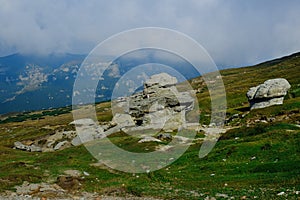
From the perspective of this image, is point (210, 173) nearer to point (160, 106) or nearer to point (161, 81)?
point (160, 106)

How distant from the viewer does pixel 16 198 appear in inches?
1320

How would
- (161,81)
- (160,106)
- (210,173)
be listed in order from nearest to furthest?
1. (210,173)
2. (160,106)
3. (161,81)

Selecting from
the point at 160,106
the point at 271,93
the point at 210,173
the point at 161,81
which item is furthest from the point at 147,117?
the point at 210,173

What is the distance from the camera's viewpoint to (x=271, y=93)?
91.8 m

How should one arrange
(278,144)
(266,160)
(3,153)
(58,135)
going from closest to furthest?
(266,160), (278,144), (3,153), (58,135)

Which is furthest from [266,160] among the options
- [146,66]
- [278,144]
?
[146,66]

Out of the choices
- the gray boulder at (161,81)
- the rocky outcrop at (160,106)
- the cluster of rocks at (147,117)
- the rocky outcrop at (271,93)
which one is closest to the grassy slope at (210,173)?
the cluster of rocks at (147,117)

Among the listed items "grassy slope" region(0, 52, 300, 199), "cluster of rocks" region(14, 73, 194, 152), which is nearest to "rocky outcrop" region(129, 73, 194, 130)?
"cluster of rocks" region(14, 73, 194, 152)

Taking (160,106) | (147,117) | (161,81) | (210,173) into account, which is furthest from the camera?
(161,81)

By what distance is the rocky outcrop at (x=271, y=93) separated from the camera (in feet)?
300

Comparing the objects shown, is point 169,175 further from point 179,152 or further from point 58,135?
point 58,135

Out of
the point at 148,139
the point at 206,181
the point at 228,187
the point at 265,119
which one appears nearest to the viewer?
the point at 228,187

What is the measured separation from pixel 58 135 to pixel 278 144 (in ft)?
225

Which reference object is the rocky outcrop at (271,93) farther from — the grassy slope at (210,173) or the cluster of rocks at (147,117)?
the grassy slope at (210,173)
